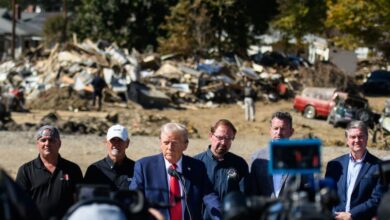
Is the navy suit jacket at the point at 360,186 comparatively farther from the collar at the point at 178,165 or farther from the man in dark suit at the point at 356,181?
the collar at the point at 178,165

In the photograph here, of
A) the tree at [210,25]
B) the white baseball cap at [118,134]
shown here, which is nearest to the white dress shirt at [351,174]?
the white baseball cap at [118,134]

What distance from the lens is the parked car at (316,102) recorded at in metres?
35.7

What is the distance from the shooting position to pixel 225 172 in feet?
23.6

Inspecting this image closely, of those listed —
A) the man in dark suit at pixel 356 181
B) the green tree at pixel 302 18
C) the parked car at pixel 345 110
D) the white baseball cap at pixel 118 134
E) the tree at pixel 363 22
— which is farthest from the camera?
the green tree at pixel 302 18

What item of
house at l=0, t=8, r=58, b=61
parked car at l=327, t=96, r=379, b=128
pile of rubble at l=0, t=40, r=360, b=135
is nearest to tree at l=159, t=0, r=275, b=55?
pile of rubble at l=0, t=40, r=360, b=135


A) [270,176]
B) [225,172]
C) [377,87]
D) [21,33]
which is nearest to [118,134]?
[225,172]

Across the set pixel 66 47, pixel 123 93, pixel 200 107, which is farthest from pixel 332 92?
pixel 66 47

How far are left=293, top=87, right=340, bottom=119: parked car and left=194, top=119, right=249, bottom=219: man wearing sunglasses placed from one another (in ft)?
92.3

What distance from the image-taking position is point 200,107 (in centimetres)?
3947

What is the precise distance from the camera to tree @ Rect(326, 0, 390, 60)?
42562mm

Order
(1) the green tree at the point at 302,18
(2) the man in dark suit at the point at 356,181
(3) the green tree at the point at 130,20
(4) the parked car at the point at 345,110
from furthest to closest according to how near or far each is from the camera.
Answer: (3) the green tree at the point at 130,20
(1) the green tree at the point at 302,18
(4) the parked car at the point at 345,110
(2) the man in dark suit at the point at 356,181

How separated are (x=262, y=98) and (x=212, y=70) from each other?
318 cm

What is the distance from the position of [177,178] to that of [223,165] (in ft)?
2.58

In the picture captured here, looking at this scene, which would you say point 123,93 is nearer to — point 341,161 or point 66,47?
point 66,47
